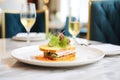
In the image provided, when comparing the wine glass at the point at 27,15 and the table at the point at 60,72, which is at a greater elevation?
the wine glass at the point at 27,15

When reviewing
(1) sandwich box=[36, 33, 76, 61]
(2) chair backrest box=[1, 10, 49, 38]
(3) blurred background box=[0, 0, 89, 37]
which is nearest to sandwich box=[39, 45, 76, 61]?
(1) sandwich box=[36, 33, 76, 61]

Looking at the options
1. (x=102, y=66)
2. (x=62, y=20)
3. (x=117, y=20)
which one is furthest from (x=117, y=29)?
(x=62, y=20)

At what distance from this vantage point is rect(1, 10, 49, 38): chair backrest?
202 centimetres

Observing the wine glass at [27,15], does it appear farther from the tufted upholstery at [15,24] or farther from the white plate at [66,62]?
the tufted upholstery at [15,24]

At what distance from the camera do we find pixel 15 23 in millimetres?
2080

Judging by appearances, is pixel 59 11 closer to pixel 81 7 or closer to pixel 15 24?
pixel 81 7

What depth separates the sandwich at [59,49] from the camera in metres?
0.72

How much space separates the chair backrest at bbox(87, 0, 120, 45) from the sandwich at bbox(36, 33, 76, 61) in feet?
3.43

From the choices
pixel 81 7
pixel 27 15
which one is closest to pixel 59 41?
pixel 27 15

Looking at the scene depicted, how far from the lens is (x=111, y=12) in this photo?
180 cm

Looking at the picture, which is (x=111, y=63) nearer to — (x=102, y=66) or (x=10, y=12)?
(x=102, y=66)

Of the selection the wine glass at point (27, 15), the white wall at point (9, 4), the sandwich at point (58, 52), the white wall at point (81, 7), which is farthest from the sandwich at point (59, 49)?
the white wall at point (81, 7)

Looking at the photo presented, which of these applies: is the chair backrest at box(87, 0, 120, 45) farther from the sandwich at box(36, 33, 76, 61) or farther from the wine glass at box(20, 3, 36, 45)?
the sandwich at box(36, 33, 76, 61)

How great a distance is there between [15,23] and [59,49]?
56.4 inches
